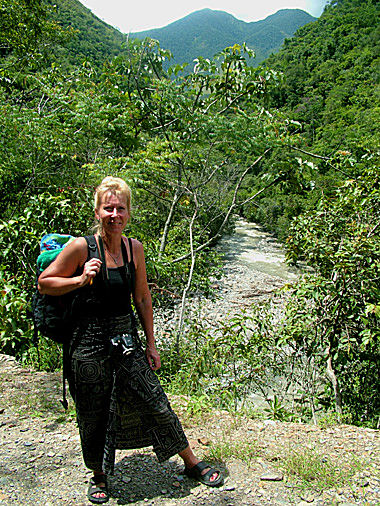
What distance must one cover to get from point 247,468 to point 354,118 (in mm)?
39000

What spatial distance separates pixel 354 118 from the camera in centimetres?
3531

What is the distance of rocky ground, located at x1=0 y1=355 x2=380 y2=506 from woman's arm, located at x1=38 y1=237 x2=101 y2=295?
3.34ft

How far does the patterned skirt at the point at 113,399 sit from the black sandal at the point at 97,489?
0.19ft

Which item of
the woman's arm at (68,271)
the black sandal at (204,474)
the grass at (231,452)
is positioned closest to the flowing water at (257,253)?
the grass at (231,452)

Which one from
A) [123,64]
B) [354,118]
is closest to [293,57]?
[354,118]

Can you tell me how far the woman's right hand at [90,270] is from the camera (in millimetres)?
1546

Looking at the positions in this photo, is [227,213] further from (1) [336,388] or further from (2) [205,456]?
(2) [205,456]

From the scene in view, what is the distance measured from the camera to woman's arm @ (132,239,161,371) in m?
1.84

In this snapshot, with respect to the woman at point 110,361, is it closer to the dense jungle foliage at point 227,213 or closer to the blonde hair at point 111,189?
the blonde hair at point 111,189

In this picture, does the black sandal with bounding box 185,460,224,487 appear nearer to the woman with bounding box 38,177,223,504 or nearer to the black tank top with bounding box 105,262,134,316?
the woman with bounding box 38,177,223,504

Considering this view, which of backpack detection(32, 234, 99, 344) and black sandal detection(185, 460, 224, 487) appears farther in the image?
black sandal detection(185, 460, 224, 487)

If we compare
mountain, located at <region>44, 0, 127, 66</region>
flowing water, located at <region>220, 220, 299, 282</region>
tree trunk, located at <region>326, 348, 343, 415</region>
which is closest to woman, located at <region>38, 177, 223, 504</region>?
tree trunk, located at <region>326, 348, 343, 415</region>

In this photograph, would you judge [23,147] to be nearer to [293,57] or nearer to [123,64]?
[123,64]

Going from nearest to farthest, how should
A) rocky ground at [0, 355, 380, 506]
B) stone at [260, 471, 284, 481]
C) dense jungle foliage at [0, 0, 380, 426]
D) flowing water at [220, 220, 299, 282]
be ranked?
rocky ground at [0, 355, 380, 506] → stone at [260, 471, 284, 481] → dense jungle foliage at [0, 0, 380, 426] → flowing water at [220, 220, 299, 282]
